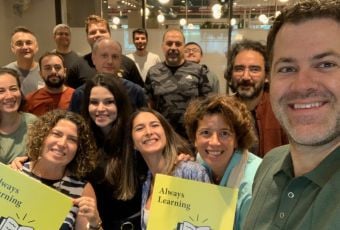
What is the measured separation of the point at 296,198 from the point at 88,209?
1137 millimetres

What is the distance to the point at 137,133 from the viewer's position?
85.2 inches

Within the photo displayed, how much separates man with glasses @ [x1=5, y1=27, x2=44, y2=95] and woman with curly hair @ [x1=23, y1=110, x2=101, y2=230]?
172cm

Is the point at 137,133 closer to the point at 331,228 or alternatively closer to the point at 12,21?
the point at 331,228

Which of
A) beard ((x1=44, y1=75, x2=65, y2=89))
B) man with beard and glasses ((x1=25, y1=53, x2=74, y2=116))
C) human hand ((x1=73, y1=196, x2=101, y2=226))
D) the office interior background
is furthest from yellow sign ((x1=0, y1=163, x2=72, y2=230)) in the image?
the office interior background

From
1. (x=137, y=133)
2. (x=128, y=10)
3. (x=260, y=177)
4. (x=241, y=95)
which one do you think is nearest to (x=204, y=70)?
(x=241, y=95)

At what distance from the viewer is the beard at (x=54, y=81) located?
3273mm

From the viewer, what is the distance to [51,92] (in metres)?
3.28

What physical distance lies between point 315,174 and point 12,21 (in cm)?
674

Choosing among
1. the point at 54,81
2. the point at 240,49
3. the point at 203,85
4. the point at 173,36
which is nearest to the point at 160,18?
the point at 173,36

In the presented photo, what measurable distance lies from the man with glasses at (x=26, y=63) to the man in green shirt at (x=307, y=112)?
118 inches

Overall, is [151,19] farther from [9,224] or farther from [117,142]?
[9,224]

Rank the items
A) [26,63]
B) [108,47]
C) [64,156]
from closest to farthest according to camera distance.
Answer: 1. [64,156]
2. [108,47]
3. [26,63]

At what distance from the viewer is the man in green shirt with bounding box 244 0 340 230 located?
1.04 metres

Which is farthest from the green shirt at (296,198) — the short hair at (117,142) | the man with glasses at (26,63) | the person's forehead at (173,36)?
the man with glasses at (26,63)
